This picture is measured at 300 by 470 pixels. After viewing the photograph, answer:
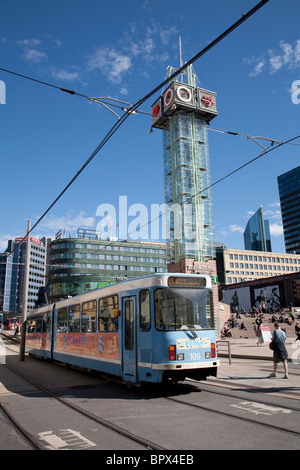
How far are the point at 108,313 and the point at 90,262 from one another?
91.0 m

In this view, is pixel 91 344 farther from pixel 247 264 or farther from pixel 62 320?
pixel 247 264

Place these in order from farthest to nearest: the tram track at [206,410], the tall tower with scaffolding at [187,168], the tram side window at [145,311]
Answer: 1. the tall tower with scaffolding at [187,168]
2. the tram side window at [145,311]
3. the tram track at [206,410]

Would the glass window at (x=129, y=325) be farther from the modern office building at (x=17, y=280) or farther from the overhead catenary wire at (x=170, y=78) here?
the modern office building at (x=17, y=280)

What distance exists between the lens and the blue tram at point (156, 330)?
29.7 ft

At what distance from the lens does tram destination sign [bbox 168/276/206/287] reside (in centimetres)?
958

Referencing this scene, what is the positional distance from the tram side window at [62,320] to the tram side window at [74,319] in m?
0.62

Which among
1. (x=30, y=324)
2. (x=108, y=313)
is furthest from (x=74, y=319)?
(x=30, y=324)

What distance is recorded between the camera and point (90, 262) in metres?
101

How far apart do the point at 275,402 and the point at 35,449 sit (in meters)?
5.21

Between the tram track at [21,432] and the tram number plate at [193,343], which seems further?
the tram number plate at [193,343]

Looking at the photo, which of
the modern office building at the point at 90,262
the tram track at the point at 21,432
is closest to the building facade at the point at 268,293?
the modern office building at the point at 90,262

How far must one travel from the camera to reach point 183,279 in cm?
982

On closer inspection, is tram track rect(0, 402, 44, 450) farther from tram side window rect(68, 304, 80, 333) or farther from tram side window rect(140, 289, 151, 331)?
tram side window rect(68, 304, 80, 333)
